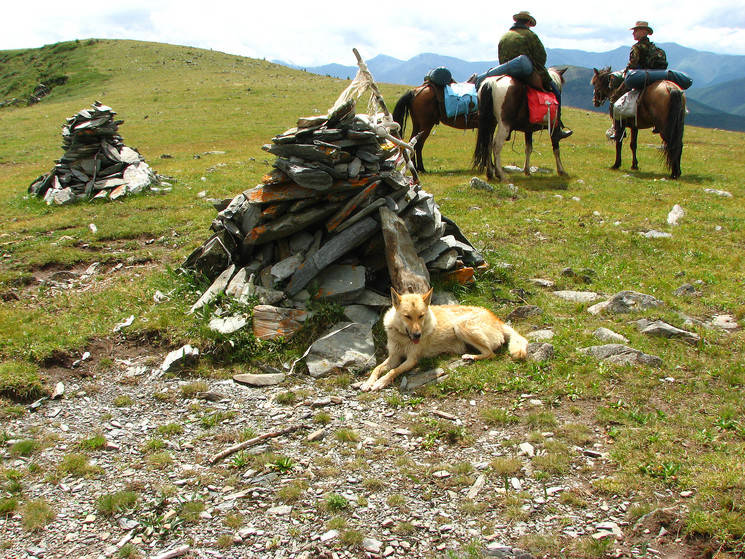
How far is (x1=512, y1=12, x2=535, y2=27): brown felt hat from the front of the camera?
62.0ft

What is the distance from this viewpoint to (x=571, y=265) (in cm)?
1118

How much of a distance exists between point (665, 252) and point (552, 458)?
834 centimetres

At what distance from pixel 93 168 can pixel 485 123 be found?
14.6 meters

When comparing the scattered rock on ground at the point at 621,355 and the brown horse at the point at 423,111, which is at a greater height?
the brown horse at the point at 423,111

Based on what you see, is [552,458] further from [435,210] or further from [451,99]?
[451,99]

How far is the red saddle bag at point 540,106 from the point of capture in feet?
60.5

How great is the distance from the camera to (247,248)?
9898mm

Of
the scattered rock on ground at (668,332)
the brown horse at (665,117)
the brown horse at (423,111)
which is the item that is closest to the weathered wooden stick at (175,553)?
the scattered rock on ground at (668,332)

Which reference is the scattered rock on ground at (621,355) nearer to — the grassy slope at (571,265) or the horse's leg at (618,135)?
the grassy slope at (571,265)

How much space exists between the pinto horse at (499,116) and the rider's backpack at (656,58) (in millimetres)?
5219

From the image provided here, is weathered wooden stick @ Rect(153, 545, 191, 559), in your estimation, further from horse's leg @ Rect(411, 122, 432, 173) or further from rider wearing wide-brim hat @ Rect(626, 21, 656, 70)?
rider wearing wide-brim hat @ Rect(626, 21, 656, 70)

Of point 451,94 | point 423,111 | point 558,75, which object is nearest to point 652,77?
point 558,75

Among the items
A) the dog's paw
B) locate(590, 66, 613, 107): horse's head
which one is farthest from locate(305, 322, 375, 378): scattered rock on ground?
locate(590, 66, 613, 107): horse's head

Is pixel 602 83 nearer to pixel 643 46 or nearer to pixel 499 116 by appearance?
pixel 643 46
